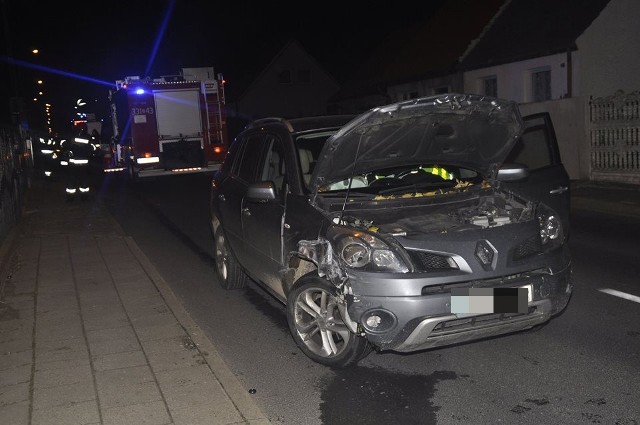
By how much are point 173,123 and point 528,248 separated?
16045 mm

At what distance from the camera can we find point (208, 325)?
6469mm

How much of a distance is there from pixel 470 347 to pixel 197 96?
1584 centimetres

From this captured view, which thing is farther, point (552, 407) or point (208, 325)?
point (208, 325)

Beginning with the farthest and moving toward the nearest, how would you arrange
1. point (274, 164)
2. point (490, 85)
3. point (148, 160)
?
point (490, 85) → point (148, 160) → point (274, 164)

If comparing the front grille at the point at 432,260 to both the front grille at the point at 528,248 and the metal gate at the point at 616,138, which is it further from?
the metal gate at the point at 616,138

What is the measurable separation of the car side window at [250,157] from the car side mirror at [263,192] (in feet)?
3.03

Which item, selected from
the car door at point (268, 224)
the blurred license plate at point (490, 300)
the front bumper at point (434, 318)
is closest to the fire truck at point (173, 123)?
the car door at point (268, 224)

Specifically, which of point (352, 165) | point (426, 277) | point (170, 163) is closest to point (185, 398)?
point (426, 277)

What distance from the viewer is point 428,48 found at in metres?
29.9

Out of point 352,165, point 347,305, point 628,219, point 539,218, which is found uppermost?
point 352,165

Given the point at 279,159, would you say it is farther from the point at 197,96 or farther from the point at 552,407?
the point at 197,96

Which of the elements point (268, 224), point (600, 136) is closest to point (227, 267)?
point (268, 224)

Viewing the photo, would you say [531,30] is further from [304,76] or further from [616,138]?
[304,76]

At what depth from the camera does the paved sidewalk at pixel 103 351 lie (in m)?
4.37
